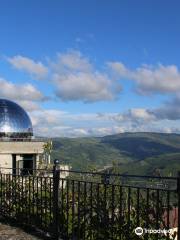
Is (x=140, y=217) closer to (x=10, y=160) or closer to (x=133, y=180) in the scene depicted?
(x=133, y=180)

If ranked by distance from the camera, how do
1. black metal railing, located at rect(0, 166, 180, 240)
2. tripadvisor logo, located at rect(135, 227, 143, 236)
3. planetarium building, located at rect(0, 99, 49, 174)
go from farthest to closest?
planetarium building, located at rect(0, 99, 49, 174)
tripadvisor logo, located at rect(135, 227, 143, 236)
black metal railing, located at rect(0, 166, 180, 240)

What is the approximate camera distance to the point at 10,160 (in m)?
39.4

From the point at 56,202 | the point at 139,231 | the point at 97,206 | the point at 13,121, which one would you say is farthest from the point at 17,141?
the point at 139,231

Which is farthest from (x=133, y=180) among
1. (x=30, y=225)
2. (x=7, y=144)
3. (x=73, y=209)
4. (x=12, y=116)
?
(x=12, y=116)

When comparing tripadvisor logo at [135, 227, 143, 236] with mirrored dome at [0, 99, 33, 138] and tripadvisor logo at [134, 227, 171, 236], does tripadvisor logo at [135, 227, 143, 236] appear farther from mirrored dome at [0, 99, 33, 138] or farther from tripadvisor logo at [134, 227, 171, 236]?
mirrored dome at [0, 99, 33, 138]

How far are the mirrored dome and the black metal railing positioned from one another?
31.2 metres

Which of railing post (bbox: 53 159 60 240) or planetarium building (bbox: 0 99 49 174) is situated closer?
railing post (bbox: 53 159 60 240)

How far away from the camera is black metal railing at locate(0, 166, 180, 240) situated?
7.22 m

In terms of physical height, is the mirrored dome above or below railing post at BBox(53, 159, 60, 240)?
above

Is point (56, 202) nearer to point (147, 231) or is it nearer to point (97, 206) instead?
point (97, 206)

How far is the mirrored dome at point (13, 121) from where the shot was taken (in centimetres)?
4228

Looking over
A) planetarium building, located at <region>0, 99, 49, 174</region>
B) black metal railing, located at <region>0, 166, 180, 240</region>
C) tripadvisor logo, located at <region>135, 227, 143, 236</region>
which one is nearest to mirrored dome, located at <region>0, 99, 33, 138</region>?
planetarium building, located at <region>0, 99, 49, 174</region>

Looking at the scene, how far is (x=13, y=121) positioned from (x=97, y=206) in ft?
115

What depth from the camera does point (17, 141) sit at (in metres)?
40.9
